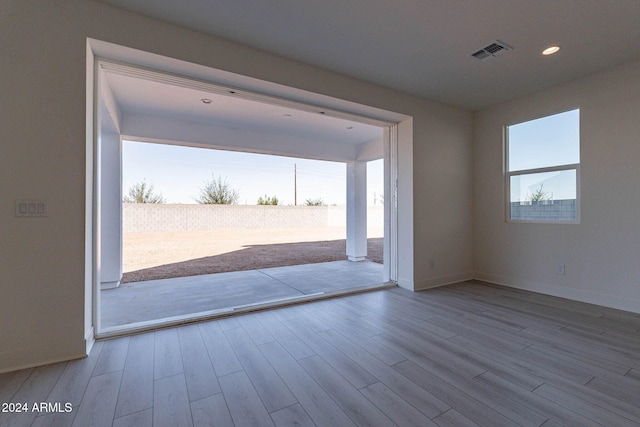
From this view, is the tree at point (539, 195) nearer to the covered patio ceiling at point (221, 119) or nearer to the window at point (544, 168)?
the window at point (544, 168)

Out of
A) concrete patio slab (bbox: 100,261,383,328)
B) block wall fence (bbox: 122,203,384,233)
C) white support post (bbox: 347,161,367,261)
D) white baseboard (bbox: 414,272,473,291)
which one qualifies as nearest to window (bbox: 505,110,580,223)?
white baseboard (bbox: 414,272,473,291)

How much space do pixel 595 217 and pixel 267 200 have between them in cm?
1103

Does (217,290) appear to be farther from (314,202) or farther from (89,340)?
(314,202)

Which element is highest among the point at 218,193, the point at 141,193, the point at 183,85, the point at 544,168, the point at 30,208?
the point at 183,85

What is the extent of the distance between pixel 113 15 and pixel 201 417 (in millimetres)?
2899

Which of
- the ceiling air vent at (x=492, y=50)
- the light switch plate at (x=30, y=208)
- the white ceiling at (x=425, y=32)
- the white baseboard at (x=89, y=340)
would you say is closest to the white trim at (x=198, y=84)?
the white ceiling at (x=425, y=32)

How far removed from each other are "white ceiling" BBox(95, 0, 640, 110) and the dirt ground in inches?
156

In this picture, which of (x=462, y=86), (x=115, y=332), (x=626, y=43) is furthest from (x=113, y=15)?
(x=626, y=43)

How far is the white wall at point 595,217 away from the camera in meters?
2.89

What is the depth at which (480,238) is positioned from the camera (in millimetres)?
4301

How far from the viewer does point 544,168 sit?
3.64m

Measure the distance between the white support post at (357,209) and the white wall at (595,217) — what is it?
2.94m

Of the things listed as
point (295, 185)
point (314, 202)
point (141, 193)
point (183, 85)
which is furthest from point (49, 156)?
point (295, 185)

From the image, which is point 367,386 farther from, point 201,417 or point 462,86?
point 462,86
